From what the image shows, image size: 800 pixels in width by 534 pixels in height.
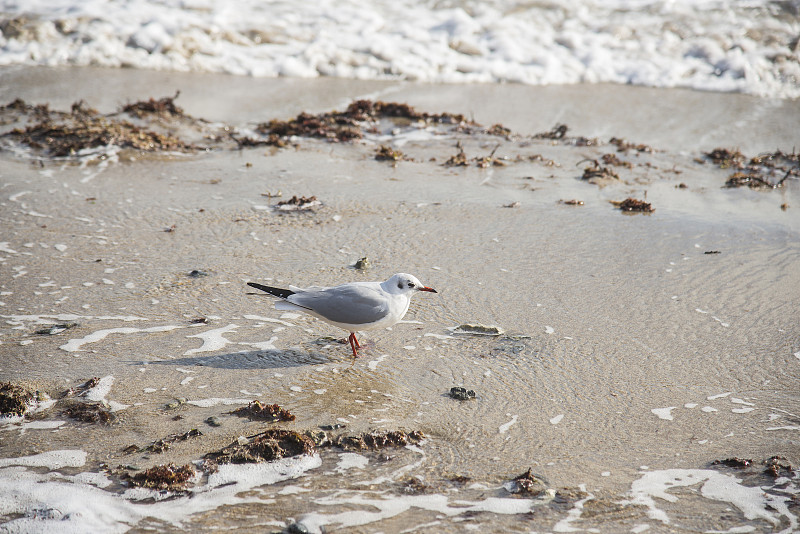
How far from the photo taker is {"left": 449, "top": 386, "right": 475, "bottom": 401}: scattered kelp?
3.71 m

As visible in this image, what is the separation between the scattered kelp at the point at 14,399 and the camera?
11.0 feet

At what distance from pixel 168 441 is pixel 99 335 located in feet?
4.20

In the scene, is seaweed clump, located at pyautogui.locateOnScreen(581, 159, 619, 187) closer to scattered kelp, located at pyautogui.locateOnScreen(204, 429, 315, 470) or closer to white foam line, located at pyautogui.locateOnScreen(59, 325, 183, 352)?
Result: white foam line, located at pyautogui.locateOnScreen(59, 325, 183, 352)

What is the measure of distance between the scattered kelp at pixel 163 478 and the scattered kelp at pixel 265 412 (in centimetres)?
55

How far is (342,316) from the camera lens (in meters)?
4.06

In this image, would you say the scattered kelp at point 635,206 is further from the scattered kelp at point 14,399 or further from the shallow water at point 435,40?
the shallow water at point 435,40

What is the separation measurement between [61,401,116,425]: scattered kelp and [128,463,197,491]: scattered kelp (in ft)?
1.76

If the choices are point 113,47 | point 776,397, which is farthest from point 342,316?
point 113,47

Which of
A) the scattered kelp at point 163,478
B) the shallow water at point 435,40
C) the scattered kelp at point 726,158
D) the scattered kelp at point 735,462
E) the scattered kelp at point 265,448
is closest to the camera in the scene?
the scattered kelp at point 163,478

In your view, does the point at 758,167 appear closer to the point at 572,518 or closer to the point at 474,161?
the point at 474,161

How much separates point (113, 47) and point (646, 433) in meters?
10.7

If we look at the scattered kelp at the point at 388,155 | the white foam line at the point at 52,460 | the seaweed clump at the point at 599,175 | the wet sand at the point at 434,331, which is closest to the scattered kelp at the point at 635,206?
the wet sand at the point at 434,331

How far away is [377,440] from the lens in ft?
10.8

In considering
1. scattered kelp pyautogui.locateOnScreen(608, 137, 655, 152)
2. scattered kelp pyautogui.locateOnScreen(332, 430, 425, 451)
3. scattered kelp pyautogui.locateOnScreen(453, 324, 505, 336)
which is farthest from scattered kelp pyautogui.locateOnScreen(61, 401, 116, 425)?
scattered kelp pyautogui.locateOnScreen(608, 137, 655, 152)
